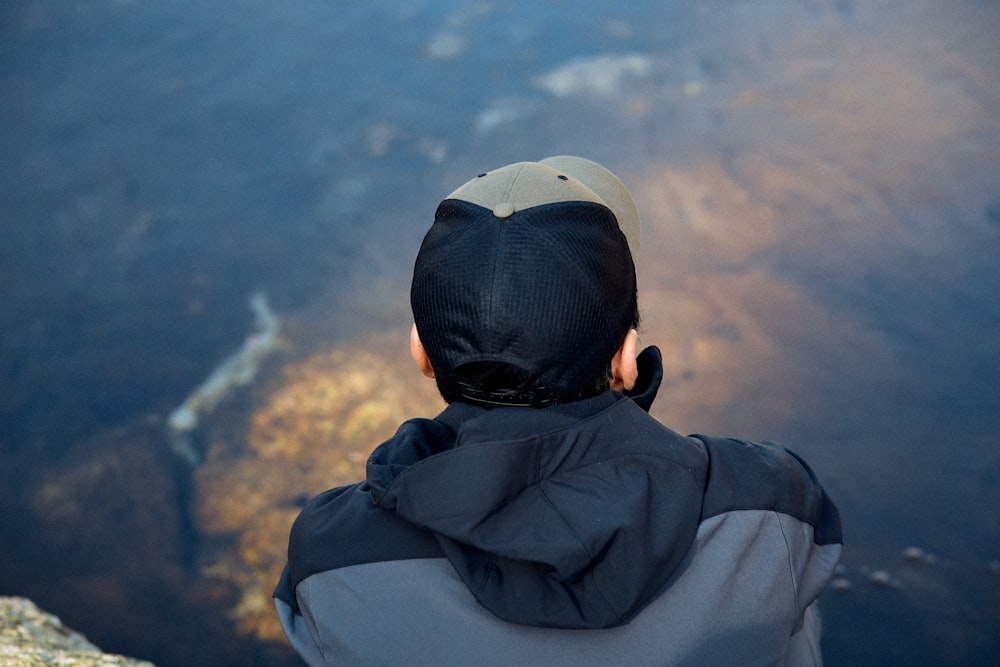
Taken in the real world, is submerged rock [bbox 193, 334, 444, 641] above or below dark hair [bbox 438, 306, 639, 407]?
below

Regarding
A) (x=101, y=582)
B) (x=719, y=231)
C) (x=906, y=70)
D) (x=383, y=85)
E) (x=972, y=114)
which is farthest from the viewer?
(x=383, y=85)

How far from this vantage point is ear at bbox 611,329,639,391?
39.9 inches

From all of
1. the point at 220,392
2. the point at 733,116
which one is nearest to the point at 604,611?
the point at 220,392

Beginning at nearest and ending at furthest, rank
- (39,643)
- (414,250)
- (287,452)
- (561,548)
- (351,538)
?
1. (561,548)
2. (351,538)
3. (39,643)
4. (287,452)
5. (414,250)

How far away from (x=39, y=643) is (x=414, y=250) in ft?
6.31

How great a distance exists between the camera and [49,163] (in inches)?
158

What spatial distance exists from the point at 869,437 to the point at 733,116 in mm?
1708

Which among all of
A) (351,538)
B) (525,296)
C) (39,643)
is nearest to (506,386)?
(525,296)

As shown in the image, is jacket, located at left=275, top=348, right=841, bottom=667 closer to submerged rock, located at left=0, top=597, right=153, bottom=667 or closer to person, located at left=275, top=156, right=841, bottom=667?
person, located at left=275, top=156, right=841, bottom=667

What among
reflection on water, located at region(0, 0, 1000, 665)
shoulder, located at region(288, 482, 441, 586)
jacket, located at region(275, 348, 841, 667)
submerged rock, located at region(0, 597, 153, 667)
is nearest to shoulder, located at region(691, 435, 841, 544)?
jacket, located at region(275, 348, 841, 667)

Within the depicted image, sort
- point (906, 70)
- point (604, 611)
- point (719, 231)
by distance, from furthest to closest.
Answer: point (906, 70) → point (719, 231) → point (604, 611)

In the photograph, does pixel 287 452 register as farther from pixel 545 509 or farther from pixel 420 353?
pixel 545 509

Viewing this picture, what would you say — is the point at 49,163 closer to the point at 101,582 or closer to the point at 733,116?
the point at 101,582

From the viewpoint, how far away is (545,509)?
897 millimetres
